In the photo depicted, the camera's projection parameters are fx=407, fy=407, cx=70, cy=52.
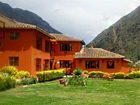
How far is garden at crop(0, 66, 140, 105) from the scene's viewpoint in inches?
1046

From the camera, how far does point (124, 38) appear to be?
429 ft

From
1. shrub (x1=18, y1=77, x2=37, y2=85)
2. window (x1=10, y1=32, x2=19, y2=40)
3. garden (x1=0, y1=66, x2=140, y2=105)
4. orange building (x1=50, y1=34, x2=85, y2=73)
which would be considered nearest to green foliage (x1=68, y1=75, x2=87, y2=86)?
garden (x1=0, y1=66, x2=140, y2=105)

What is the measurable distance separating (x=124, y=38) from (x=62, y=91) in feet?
323

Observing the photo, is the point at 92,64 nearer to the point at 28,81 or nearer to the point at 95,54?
the point at 95,54

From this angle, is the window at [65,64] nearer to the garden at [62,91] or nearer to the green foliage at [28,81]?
the garden at [62,91]

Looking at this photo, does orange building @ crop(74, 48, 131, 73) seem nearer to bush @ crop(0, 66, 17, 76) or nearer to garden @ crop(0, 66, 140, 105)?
garden @ crop(0, 66, 140, 105)

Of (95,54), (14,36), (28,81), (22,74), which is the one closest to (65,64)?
(95,54)

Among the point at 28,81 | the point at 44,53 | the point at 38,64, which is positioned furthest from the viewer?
the point at 44,53

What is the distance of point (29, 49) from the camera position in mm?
51656

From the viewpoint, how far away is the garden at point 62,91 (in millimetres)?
26578

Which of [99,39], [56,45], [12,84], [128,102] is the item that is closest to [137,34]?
[99,39]

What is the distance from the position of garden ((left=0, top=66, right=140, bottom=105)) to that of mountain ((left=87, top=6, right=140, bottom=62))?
63716mm

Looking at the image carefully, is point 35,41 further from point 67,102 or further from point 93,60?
point 67,102

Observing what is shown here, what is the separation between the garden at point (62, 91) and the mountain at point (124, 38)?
2509 inches
